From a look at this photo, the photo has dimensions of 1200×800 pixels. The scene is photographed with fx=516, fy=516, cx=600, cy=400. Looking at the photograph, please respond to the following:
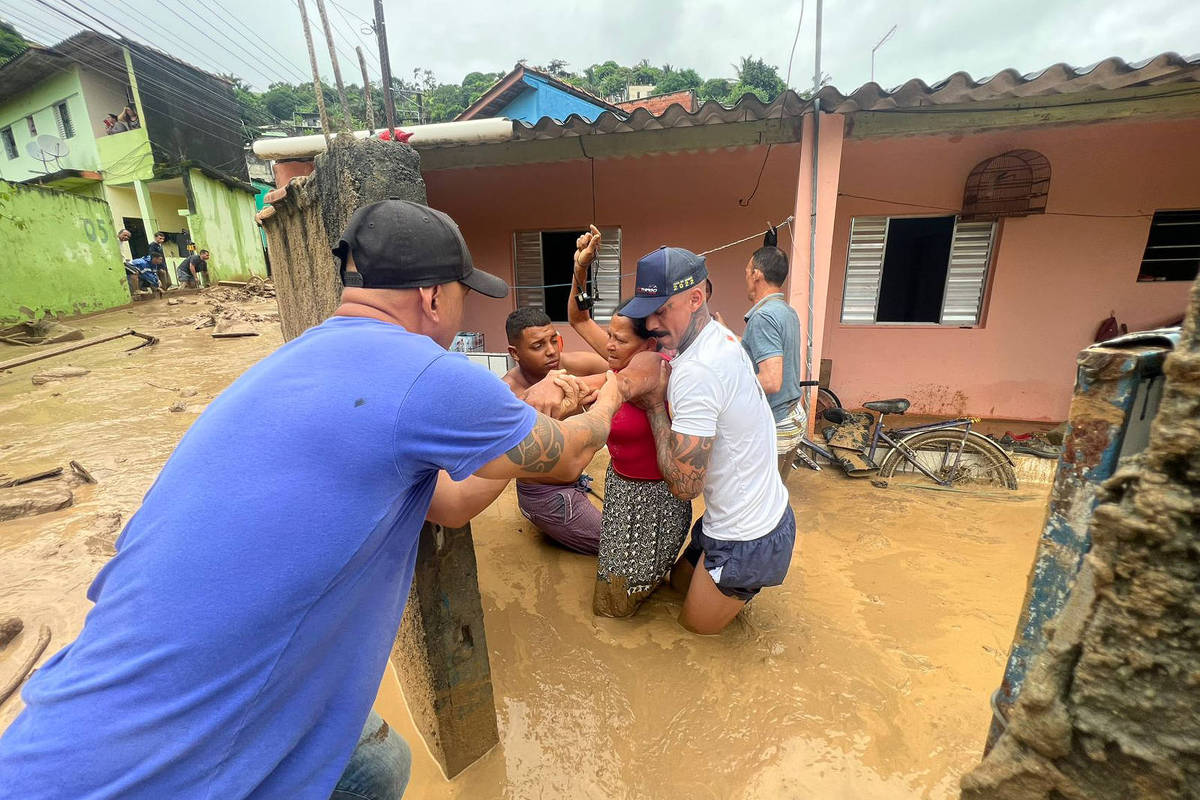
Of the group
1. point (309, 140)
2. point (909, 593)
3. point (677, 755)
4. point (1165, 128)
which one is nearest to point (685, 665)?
A: point (677, 755)

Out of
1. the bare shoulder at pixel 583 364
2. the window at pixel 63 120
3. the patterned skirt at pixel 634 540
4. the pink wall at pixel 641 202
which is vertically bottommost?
the patterned skirt at pixel 634 540

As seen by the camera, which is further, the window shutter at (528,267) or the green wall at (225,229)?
the green wall at (225,229)

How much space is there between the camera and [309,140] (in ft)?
16.6

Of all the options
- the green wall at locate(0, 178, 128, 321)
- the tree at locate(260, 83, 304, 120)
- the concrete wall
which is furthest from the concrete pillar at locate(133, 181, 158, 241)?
the tree at locate(260, 83, 304, 120)

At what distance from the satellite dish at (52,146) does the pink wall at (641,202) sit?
21.0 m

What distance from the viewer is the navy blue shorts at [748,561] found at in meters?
2.35

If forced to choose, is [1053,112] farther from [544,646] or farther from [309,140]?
[309,140]

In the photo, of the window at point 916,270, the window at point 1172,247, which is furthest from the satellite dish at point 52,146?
the window at point 1172,247

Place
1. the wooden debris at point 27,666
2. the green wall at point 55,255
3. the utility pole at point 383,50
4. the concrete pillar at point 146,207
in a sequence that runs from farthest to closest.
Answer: the concrete pillar at point 146,207 → the green wall at point 55,255 → the utility pole at point 383,50 → the wooden debris at point 27,666

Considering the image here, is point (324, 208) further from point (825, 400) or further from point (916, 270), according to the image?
point (916, 270)

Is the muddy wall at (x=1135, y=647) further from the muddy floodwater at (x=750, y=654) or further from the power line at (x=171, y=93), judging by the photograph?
the power line at (x=171, y=93)

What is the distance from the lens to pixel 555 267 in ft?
22.0

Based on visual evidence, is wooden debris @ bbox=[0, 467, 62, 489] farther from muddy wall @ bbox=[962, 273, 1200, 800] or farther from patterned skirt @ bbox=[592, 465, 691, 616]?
muddy wall @ bbox=[962, 273, 1200, 800]

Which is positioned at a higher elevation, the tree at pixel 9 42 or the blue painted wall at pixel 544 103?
the tree at pixel 9 42
